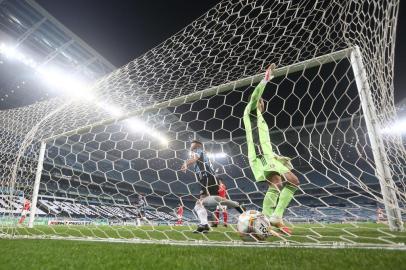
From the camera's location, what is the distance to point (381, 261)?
49.5 inches

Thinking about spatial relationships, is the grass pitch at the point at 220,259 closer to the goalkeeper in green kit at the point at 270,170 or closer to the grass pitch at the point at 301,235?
the grass pitch at the point at 301,235

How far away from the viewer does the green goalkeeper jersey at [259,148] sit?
2828 mm

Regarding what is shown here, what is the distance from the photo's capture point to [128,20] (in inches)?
344

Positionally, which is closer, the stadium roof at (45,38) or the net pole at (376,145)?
the net pole at (376,145)

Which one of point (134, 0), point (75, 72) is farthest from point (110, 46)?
point (75, 72)

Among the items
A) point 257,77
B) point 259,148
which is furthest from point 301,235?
point 257,77

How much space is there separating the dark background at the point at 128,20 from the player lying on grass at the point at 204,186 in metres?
5.77

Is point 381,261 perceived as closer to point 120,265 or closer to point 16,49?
point 120,265

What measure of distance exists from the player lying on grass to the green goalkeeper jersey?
988 millimetres

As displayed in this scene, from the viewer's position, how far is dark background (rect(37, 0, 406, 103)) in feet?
26.8

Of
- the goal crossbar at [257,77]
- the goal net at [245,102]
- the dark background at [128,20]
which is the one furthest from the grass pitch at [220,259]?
the dark background at [128,20]

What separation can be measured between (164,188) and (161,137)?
9015 mm

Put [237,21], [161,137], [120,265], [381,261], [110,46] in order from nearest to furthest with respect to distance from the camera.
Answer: [381,261] → [120,265] → [237,21] → [110,46] → [161,137]

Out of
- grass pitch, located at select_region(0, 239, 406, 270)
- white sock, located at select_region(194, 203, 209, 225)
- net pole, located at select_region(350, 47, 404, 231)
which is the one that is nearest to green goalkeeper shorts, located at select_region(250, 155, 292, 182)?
net pole, located at select_region(350, 47, 404, 231)
